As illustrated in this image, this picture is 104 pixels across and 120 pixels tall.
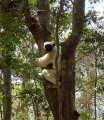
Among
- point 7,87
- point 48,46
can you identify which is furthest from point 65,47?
point 7,87

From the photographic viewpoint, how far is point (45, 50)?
6367 millimetres

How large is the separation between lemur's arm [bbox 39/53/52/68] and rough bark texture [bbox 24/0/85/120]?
0.15 meters

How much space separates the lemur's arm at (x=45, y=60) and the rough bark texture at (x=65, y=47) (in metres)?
0.15

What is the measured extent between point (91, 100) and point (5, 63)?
11927 millimetres

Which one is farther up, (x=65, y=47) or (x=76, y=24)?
(x=76, y=24)

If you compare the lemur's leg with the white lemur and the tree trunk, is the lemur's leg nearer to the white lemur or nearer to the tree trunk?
the white lemur

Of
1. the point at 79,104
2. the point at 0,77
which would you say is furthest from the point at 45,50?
the point at 79,104

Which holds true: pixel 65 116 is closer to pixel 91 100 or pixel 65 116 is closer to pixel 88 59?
pixel 88 59

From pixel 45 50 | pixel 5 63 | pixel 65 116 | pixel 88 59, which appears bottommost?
pixel 65 116

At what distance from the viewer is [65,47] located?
607 cm

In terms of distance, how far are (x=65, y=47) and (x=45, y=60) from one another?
420 millimetres

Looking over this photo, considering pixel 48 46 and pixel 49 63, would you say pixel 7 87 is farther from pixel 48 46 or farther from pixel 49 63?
pixel 48 46

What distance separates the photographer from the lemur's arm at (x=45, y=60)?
6.12 metres

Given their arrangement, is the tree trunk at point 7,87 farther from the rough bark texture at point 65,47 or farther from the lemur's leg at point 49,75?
the lemur's leg at point 49,75
